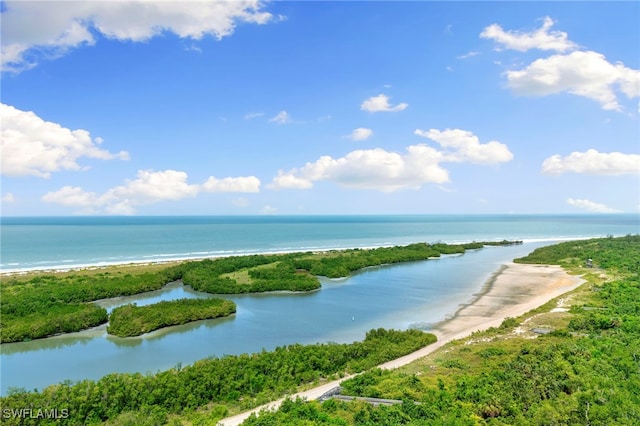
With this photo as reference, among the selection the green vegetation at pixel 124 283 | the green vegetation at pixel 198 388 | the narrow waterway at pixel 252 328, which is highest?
the green vegetation at pixel 124 283

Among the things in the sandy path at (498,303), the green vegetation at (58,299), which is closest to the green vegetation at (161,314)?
the green vegetation at (58,299)

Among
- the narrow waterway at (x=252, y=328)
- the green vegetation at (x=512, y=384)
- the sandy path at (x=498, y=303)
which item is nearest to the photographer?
the green vegetation at (x=512, y=384)

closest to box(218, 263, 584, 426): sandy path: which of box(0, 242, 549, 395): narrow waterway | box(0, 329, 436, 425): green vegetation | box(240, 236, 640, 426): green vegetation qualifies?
box(0, 329, 436, 425): green vegetation

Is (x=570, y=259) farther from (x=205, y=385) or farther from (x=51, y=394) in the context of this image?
(x=51, y=394)

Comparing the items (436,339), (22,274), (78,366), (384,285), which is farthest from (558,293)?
(22,274)

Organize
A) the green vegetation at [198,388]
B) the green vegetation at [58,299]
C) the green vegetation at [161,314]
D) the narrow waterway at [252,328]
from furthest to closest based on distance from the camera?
the green vegetation at [161,314], the green vegetation at [58,299], the narrow waterway at [252,328], the green vegetation at [198,388]

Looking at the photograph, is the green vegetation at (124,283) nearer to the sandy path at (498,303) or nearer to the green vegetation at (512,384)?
the sandy path at (498,303)
